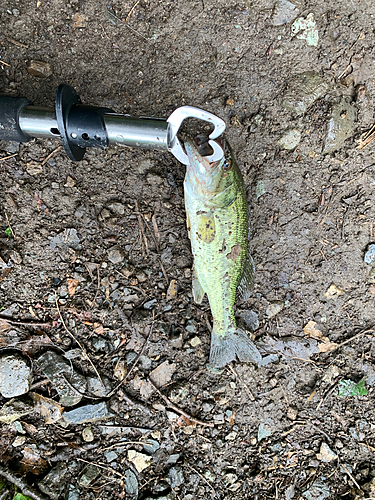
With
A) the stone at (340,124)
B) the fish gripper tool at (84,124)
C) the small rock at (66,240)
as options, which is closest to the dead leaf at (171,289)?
the small rock at (66,240)

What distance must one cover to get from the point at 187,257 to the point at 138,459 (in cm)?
181

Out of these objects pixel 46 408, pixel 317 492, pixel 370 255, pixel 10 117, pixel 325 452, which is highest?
pixel 10 117

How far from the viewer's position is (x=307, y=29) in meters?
2.81

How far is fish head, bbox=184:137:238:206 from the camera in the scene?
2.31 m

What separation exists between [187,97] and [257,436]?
308cm

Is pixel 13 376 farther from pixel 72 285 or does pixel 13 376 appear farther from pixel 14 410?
pixel 72 285

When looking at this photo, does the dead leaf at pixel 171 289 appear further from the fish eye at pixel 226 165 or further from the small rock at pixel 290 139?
the small rock at pixel 290 139

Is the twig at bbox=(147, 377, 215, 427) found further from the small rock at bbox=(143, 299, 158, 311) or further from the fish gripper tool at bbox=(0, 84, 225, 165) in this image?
the fish gripper tool at bbox=(0, 84, 225, 165)

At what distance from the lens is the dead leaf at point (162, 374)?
9.46ft

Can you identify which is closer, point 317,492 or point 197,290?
point 197,290

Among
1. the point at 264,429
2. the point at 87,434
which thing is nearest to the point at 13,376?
the point at 87,434

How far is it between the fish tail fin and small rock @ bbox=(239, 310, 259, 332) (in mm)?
152

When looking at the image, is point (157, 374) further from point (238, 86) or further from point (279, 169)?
point (238, 86)

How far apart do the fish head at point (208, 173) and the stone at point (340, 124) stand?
1.02 meters
